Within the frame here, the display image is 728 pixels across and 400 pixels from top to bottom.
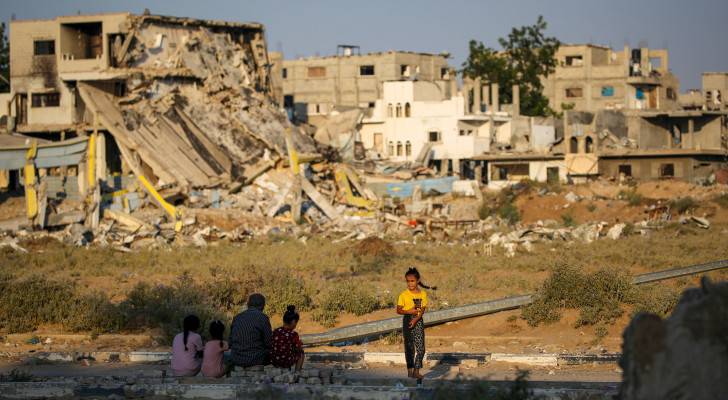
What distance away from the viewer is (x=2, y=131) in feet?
130

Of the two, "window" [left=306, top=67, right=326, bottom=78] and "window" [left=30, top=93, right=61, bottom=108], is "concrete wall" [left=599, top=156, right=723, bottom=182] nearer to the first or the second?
"window" [left=306, top=67, right=326, bottom=78]

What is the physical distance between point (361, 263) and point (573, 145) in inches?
1074

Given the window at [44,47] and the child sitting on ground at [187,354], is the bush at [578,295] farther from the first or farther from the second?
the window at [44,47]

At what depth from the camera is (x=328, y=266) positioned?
24250mm

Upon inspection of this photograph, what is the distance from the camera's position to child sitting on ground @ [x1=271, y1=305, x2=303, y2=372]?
11281 millimetres

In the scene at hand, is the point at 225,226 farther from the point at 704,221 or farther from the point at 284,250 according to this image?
the point at 704,221

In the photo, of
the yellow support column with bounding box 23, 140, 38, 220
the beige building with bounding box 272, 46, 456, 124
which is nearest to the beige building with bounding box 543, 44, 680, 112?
the beige building with bounding box 272, 46, 456, 124

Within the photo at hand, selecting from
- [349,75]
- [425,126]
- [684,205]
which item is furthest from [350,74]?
[684,205]

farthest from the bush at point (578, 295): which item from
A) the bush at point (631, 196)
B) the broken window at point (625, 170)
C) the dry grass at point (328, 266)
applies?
the broken window at point (625, 170)

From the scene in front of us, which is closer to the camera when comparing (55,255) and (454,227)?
(55,255)

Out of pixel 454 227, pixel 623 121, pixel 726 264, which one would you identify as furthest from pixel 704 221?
pixel 623 121

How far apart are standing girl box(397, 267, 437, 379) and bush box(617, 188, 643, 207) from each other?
88.1ft

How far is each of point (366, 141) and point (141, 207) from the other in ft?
65.0

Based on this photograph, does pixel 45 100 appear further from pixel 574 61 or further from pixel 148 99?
pixel 574 61
